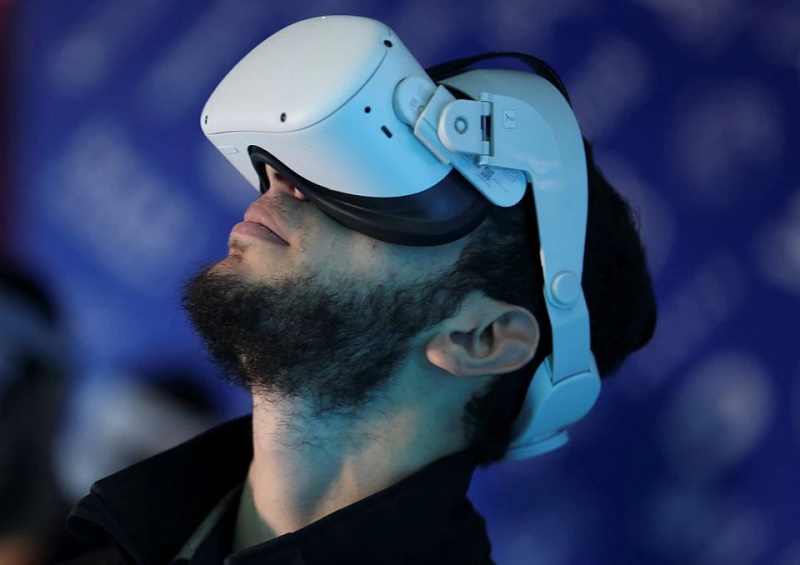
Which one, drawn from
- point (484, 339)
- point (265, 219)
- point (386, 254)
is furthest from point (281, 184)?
point (484, 339)

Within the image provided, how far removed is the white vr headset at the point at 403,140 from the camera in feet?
2.97

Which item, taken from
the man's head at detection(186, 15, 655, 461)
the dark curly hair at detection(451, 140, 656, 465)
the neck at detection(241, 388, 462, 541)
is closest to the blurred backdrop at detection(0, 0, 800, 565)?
the dark curly hair at detection(451, 140, 656, 465)

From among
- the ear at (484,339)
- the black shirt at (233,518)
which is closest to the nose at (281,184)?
the ear at (484,339)

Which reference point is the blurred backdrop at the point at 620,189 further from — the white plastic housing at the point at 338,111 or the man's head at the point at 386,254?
the white plastic housing at the point at 338,111

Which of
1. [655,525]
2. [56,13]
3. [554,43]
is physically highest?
[56,13]

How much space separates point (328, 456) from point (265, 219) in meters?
0.28

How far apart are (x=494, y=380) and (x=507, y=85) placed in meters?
0.36

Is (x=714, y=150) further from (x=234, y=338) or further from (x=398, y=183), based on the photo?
(x=234, y=338)

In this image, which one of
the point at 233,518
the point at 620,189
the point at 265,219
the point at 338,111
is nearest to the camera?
the point at 338,111

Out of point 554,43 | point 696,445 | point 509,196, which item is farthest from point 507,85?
point 696,445

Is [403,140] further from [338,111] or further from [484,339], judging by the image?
[484,339]

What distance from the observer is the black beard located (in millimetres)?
982

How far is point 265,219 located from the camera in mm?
1021

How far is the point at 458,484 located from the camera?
3.47 ft
